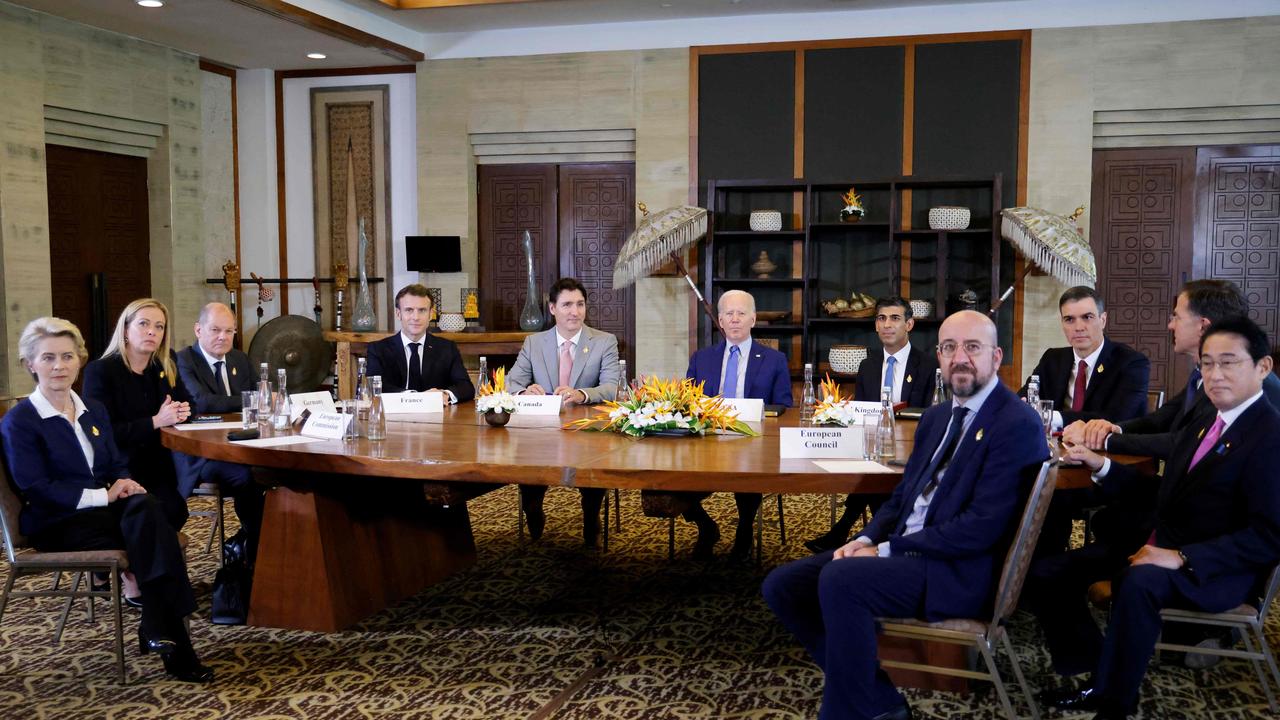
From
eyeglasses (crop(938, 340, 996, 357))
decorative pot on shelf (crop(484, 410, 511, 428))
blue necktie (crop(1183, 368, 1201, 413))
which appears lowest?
decorative pot on shelf (crop(484, 410, 511, 428))

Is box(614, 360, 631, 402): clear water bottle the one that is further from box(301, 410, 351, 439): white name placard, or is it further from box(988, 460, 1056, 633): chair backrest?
box(988, 460, 1056, 633): chair backrest

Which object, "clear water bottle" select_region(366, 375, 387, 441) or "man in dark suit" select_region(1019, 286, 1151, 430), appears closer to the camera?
"clear water bottle" select_region(366, 375, 387, 441)

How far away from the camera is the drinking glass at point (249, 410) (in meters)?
3.86

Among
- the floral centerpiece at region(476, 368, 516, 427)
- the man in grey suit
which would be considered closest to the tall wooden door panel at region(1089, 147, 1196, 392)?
the man in grey suit

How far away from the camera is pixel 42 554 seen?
3254 mm

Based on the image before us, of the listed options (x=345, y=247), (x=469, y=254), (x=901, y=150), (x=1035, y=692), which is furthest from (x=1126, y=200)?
Result: (x=345, y=247)

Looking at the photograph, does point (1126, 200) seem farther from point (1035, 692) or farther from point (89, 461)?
point (89, 461)

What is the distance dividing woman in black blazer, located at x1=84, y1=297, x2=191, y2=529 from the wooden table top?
24 cm

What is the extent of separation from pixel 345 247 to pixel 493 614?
5.88 metres

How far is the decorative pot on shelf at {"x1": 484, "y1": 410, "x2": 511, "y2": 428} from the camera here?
4.04 m

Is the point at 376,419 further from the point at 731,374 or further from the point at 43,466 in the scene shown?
the point at 731,374

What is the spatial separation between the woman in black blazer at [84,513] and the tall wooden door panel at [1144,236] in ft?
23.3

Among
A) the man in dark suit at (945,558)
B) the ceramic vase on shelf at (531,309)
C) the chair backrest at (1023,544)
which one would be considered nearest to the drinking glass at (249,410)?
the man in dark suit at (945,558)

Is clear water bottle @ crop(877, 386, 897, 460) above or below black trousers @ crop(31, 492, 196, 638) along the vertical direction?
Result: above
